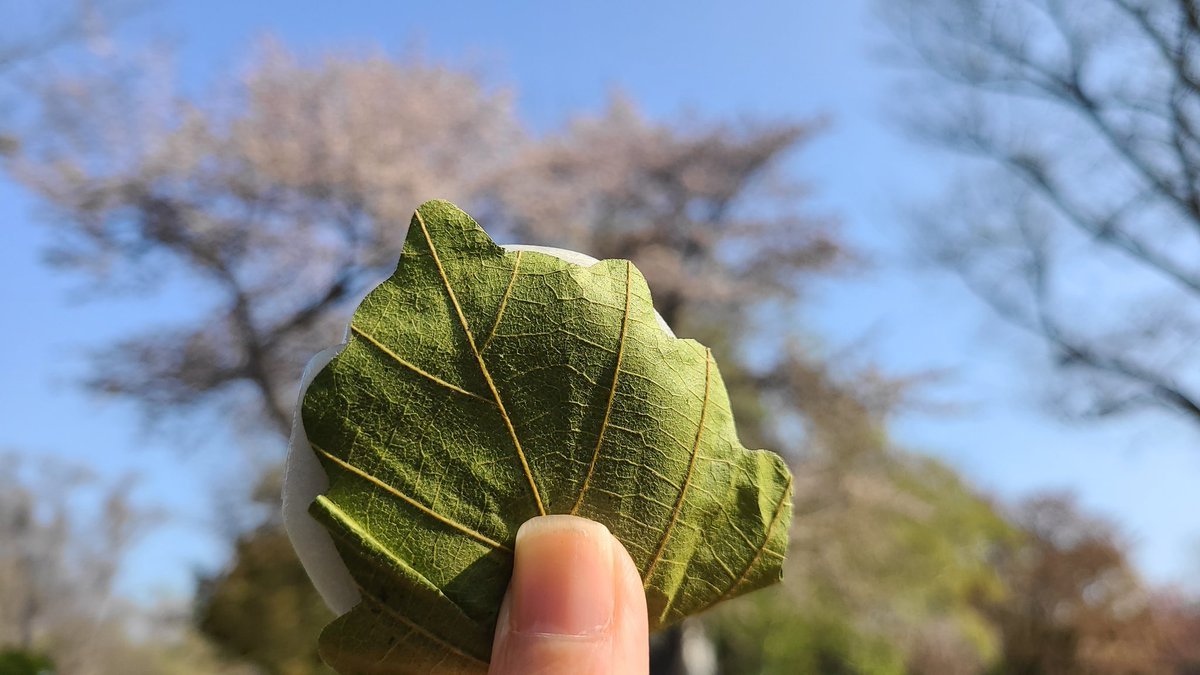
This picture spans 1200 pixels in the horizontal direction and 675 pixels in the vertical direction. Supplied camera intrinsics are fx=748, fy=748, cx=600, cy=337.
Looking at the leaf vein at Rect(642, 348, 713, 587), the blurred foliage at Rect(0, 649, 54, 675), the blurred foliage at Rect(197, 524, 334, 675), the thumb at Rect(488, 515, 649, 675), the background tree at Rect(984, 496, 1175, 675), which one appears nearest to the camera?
the thumb at Rect(488, 515, 649, 675)

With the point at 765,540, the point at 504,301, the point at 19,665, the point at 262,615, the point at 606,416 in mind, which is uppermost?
the point at 504,301

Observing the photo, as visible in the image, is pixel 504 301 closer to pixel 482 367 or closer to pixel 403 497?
pixel 482 367

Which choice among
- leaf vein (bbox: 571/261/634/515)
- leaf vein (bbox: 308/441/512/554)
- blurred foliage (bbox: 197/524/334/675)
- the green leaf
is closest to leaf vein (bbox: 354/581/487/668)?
the green leaf

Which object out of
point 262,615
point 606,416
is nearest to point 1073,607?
point 262,615

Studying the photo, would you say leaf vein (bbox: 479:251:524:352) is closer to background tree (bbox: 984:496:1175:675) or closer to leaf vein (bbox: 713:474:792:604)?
leaf vein (bbox: 713:474:792:604)

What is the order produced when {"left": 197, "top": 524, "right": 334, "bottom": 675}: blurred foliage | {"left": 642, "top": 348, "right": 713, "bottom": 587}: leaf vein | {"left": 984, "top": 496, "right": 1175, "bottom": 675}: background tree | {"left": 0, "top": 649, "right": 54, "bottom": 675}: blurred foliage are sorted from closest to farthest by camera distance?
{"left": 642, "top": 348, "right": 713, "bottom": 587}: leaf vein < {"left": 0, "top": 649, "right": 54, "bottom": 675}: blurred foliage < {"left": 197, "top": 524, "right": 334, "bottom": 675}: blurred foliage < {"left": 984, "top": 496, "right": 1175, "bottom": 675}: background tree

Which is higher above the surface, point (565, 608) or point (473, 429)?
point (473, 429)
